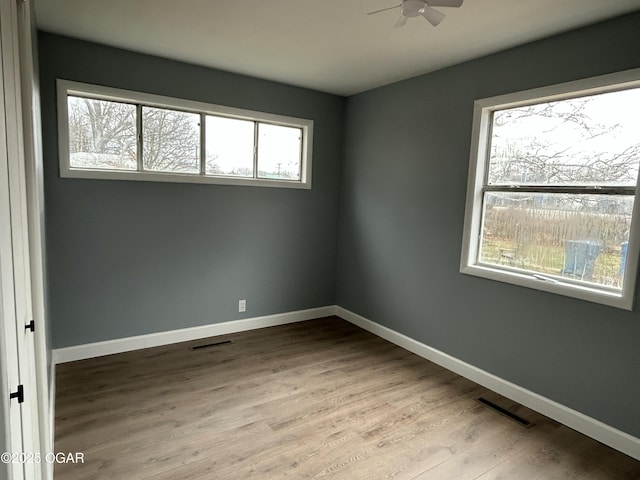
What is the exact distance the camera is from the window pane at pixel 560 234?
243cm

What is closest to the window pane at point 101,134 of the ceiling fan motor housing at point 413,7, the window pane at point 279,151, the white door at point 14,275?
the window pane at point 279,151

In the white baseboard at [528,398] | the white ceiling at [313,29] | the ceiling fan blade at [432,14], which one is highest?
the white ceiling at [313,29]

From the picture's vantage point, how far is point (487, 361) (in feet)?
10.2

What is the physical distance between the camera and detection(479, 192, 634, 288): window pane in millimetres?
2428

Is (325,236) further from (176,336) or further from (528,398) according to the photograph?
(528,398)

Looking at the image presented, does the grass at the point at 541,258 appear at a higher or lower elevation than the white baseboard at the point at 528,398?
higher

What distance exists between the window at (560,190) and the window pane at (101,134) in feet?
9.89

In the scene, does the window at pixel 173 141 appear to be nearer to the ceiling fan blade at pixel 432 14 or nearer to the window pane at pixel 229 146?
the window pane at pixel 229 146

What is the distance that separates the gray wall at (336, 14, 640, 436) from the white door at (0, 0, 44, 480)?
2.98 m

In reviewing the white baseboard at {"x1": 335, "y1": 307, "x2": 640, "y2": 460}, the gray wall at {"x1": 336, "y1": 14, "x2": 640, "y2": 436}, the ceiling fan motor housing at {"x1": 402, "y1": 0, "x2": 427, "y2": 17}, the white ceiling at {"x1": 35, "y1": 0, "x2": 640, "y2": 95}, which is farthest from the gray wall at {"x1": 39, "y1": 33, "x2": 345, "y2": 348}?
the ceiling fan motor housing at {"x1": 402, "y1": 0, "x2": 427, "y2": 17}

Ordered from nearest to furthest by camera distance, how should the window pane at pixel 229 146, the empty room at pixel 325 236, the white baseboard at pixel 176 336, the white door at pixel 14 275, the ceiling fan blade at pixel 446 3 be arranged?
the white door at pixel 14 275, the ceiling fan blade at pixel 446 3, the empty room at pixel 325 236, the white baseboard at pixel 176 336, the window pane at pixel 229 146

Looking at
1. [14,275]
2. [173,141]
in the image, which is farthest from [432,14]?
[173,141]

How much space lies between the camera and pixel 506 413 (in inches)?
108

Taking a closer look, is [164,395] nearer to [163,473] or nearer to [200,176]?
[163,473]
